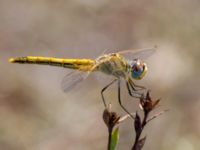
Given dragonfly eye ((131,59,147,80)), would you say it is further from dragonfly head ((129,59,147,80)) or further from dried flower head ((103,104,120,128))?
dried flower head ((103,104,120,128))

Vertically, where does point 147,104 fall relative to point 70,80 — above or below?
below

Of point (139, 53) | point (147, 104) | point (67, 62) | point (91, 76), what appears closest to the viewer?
point (147, 104)

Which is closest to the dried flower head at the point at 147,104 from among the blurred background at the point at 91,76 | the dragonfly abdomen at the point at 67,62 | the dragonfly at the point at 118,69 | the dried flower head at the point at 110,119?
the dried flower head at the point at 110,119

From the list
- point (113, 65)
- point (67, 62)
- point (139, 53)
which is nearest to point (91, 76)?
point (67, 62)

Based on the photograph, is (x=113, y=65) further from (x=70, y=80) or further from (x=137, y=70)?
(x=70, y=80)

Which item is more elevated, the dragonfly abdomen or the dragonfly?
the dragonfly abdomen

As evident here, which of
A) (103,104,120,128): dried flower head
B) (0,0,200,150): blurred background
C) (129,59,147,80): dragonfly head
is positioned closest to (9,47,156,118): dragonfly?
(129,59,147,80): dragonfly head

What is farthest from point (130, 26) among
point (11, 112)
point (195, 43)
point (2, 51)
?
point (11, 112)

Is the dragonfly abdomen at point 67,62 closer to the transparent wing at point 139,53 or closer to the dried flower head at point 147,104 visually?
the transparent wing at point 139,53

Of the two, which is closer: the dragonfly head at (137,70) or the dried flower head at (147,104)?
the dried flower head at (147,104)
